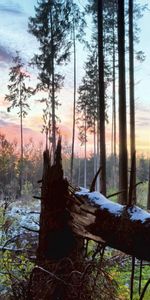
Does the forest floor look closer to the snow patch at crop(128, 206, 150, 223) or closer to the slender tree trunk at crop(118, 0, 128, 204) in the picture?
the snow patch at crop(128, 206, 150, 223)

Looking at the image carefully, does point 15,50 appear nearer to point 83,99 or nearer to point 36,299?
point 83,99

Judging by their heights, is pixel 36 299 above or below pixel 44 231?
below

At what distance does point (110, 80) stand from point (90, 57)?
323 centimetres

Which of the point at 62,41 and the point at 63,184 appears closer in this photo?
the point at 63,184

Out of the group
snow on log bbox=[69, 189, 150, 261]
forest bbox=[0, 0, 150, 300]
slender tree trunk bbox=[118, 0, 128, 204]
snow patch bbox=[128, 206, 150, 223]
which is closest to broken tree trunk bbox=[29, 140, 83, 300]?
forest bbox=[0, 0, 150, 300]

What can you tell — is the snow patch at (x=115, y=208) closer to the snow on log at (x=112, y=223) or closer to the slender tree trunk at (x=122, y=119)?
the snow on log at (x=112, y=223)

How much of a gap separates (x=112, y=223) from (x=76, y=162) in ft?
154

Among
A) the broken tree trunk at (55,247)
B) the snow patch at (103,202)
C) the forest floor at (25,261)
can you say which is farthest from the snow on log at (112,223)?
the forest floor at (25,261)

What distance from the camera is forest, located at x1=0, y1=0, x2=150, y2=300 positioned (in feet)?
9.59

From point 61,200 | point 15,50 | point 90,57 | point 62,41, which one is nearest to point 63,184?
point 61,200

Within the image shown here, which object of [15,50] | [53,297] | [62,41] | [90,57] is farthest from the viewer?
[15,50]

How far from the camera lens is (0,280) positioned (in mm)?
4895

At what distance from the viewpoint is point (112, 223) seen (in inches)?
102

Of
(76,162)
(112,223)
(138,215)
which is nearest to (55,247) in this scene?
(112,223)
